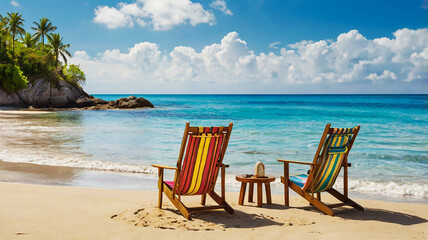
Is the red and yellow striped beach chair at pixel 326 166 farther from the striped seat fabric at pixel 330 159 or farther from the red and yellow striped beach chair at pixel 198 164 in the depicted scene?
the red and yellow striped beach chair at pixel 198 164

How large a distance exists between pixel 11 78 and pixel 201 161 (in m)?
42.6

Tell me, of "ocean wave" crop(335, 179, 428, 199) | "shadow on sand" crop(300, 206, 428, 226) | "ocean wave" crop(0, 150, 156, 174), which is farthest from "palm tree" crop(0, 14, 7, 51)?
"shadow on sand" crop(300, 206, 428, 226)

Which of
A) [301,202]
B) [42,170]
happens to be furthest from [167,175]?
[301,202]

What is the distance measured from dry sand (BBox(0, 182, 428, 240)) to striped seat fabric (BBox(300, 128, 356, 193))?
400 mm

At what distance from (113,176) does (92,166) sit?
130 centimetres

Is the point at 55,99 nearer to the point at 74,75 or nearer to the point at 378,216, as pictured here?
the point at 74,75

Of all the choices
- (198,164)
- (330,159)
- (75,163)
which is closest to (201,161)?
(198,164)

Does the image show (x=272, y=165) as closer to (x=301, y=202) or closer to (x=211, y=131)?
(x=301, y=202)

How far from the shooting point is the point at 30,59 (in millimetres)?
44250

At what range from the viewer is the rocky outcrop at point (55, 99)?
4187 cm

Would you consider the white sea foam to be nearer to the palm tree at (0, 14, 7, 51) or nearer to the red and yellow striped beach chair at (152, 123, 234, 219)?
the red and yellow striped beach chair at (152, 123, 234, 219)

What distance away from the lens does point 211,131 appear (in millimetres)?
4262

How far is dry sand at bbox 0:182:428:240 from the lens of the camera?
3.66 meters

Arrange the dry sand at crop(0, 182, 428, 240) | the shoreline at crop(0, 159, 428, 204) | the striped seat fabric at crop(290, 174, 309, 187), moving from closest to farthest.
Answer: the dry sand at crop(0, 182, 428, 240) → the striped seat fabric at crop(290, 174, 309, 187) → the shoreline at crop(0, 159, 428, 204)
